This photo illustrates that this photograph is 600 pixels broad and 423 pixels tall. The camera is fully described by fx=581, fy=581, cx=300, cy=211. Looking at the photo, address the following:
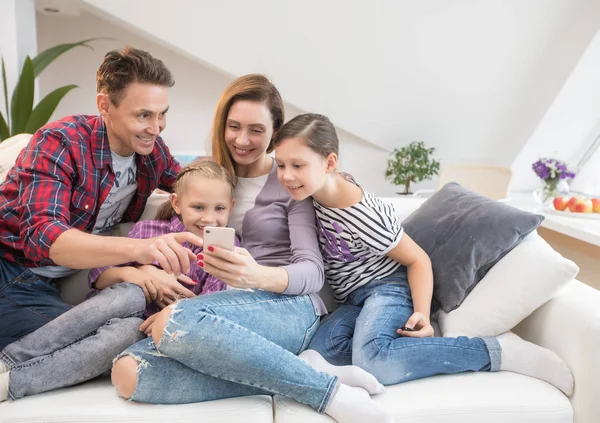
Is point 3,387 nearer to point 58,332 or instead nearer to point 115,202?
point 58,332

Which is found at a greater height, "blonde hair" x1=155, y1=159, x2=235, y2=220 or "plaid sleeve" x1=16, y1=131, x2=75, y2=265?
"blonde hair" x1=155, y1=159, x2=235, y2=220

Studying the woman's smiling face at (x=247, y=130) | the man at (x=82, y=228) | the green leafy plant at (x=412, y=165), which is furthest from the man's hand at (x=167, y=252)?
the green leafy plant at (x=412, y=165)

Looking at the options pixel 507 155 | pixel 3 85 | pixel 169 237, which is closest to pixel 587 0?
pixel 507 155

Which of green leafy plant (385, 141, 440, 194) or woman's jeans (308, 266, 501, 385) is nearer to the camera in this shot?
woman's jeans (308, 266, 501, 385)

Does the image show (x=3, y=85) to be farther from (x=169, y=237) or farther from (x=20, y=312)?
(x=169, y=237)

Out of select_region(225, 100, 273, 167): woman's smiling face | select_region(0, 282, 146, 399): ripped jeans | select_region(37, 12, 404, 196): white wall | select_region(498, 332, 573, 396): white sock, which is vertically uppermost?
select_region(225, 100, 273, 167): woman's smiling face

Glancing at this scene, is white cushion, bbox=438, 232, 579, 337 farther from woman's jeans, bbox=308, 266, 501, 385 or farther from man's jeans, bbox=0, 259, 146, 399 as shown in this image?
man's jeans, bbox=0, 259, 146, 399

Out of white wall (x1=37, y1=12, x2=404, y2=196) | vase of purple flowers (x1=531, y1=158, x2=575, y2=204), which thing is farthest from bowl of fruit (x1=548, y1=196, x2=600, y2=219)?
white wall (x1=37, y1=12, x2=404, y2=196)

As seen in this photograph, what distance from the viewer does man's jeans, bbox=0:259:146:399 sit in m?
1.41

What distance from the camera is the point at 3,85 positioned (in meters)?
3.62

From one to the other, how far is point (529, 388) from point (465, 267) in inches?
15.6

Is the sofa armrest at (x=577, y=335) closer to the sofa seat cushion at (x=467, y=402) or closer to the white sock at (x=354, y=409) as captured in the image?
Answer: the sofa seat cushion at (x=467, y=402)

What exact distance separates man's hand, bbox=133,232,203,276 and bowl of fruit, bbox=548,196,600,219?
2584 millimetres

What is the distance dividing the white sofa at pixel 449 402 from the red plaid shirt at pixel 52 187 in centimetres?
43
